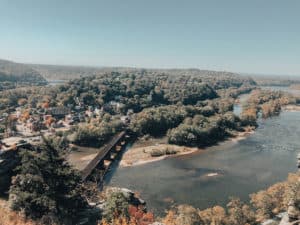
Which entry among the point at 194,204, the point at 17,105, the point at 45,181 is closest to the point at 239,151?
the point at 194,204

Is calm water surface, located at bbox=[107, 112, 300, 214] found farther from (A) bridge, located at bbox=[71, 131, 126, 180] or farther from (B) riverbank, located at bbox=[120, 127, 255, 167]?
(A) bridge, located at bbox=[71, 131, 126, 180]

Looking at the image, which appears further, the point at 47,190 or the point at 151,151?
the point at 151,151

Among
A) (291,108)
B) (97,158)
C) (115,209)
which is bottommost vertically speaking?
(97,158)

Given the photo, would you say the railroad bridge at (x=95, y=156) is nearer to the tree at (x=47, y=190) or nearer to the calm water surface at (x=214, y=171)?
the calm water surface at (x=214, y=171)

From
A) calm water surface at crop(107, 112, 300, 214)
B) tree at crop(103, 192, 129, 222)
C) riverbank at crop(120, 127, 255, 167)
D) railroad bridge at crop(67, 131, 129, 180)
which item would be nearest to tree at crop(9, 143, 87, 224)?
tree at crop(103, 192, 129, 222)

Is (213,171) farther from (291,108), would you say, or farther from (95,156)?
(291,108)

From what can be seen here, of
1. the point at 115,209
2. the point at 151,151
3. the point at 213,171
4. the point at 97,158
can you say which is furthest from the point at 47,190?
the point at 151,151

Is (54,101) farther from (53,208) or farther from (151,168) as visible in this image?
(53,208)
